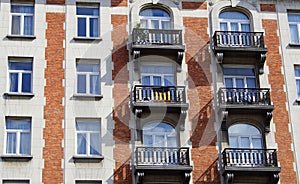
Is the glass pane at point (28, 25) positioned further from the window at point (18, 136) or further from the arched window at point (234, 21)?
the arched window at point (234, 21)

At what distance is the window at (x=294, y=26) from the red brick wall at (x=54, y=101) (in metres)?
10.5

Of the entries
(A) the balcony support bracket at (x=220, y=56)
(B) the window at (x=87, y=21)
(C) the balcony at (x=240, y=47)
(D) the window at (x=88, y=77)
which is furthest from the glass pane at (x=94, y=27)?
(A) the balcony support bracket at (x=220, y=56)

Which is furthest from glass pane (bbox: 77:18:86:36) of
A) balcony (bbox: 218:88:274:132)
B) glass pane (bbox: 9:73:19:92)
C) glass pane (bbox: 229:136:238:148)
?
glass pane (bbox: 229:136:238:148)

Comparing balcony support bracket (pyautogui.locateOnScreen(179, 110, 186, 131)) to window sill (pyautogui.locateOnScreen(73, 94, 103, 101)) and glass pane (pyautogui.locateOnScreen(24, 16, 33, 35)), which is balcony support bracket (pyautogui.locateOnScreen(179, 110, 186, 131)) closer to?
window sill (pyautogui.locateOnScreen(73, 94, 103, 101))

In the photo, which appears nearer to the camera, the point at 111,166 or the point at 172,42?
the point at 111,166

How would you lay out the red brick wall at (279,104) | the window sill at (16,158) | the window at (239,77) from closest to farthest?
the window sill at (16,158), the red brick wall at (279,104), the window at (239,77)

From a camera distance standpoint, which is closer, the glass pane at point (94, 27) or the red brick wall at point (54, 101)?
the red brick wall at point (54, 101)

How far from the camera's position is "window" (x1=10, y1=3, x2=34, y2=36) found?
112 feet

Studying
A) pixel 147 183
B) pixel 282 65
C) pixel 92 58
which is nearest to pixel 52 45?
pixel 92 58

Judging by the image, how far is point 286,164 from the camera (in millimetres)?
32188

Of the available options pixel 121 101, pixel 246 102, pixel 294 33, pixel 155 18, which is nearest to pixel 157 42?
pixel 155 18

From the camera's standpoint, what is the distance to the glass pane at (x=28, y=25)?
34181mm

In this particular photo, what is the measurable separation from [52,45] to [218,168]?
9069mm

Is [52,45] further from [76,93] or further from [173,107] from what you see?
[173,107]
